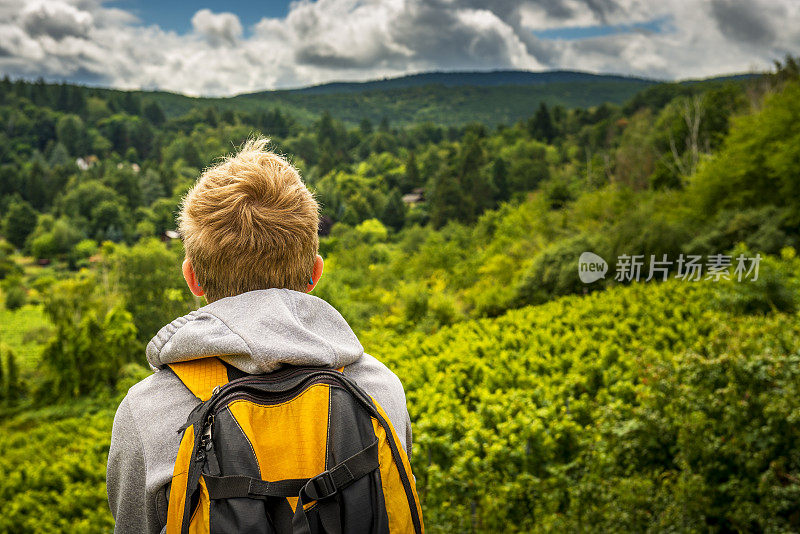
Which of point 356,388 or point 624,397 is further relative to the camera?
point 624,397

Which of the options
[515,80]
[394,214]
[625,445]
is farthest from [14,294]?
[515,80]

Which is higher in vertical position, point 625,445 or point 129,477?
point 129,477

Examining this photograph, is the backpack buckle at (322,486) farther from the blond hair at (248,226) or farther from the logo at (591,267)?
the logo at (591,267)

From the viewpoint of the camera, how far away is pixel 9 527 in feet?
25.8

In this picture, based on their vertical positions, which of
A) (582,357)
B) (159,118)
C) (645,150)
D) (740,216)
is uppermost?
(159,118)

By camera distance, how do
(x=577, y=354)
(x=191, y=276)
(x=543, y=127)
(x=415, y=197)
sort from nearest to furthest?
(x=191, y=276) → (x=577, y=354) → (x=543, y=127) → (x=415, y=197)

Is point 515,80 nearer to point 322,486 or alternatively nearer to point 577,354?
point 577,354

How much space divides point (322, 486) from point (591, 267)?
1342cm

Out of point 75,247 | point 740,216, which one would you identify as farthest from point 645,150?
point 75,247

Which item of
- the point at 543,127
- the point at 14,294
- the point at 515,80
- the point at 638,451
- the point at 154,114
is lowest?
the point at 14,294

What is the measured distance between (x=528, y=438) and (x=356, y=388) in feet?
12.0

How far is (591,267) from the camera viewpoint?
532 inches

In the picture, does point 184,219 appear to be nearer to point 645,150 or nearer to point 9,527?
point 9,527

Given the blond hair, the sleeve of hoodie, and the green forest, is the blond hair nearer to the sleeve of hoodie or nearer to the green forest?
the green forest
